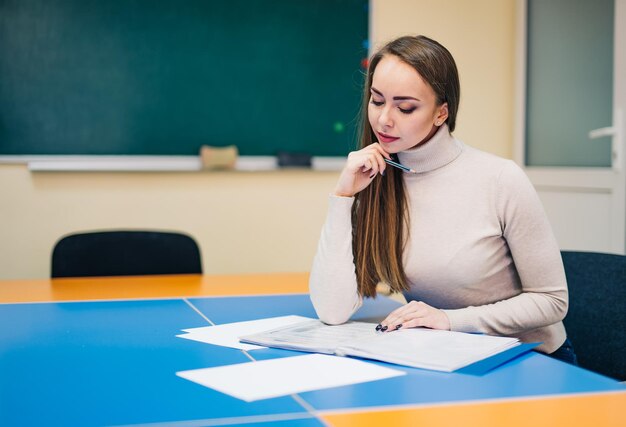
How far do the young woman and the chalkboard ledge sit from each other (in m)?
1.80

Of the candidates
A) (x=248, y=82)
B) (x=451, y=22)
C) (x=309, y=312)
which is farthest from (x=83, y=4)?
(x=309, y=312)

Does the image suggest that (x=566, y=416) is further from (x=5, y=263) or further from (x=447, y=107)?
(x=5, y=263)

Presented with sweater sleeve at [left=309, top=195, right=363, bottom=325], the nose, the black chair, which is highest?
the nose

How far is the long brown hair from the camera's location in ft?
5.66

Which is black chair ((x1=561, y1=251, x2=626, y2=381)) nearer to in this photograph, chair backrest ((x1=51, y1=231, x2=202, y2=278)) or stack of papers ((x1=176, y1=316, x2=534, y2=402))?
stack of papers ((x1=176, y1=316, x2=534, y2=402))

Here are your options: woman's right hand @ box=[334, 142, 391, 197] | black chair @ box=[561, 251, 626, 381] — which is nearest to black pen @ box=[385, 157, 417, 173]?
woman's right hand @ box=[334, 142, 391, 197]

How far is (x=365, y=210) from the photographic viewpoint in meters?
1.83

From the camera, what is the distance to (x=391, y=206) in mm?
1813

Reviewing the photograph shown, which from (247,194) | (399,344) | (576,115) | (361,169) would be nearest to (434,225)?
(361,169)

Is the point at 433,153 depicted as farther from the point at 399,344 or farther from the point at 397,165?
the point at 399,344


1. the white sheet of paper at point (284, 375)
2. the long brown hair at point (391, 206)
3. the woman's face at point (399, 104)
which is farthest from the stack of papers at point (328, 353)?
the woman's face at point (399, 104)

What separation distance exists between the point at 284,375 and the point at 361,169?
2.16 ft

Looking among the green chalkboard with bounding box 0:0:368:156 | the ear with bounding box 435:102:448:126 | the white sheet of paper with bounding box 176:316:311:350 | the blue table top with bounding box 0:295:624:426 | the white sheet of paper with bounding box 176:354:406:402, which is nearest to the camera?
the blue table top with bounding box 0:295:624:426

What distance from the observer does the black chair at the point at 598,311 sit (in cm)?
181
